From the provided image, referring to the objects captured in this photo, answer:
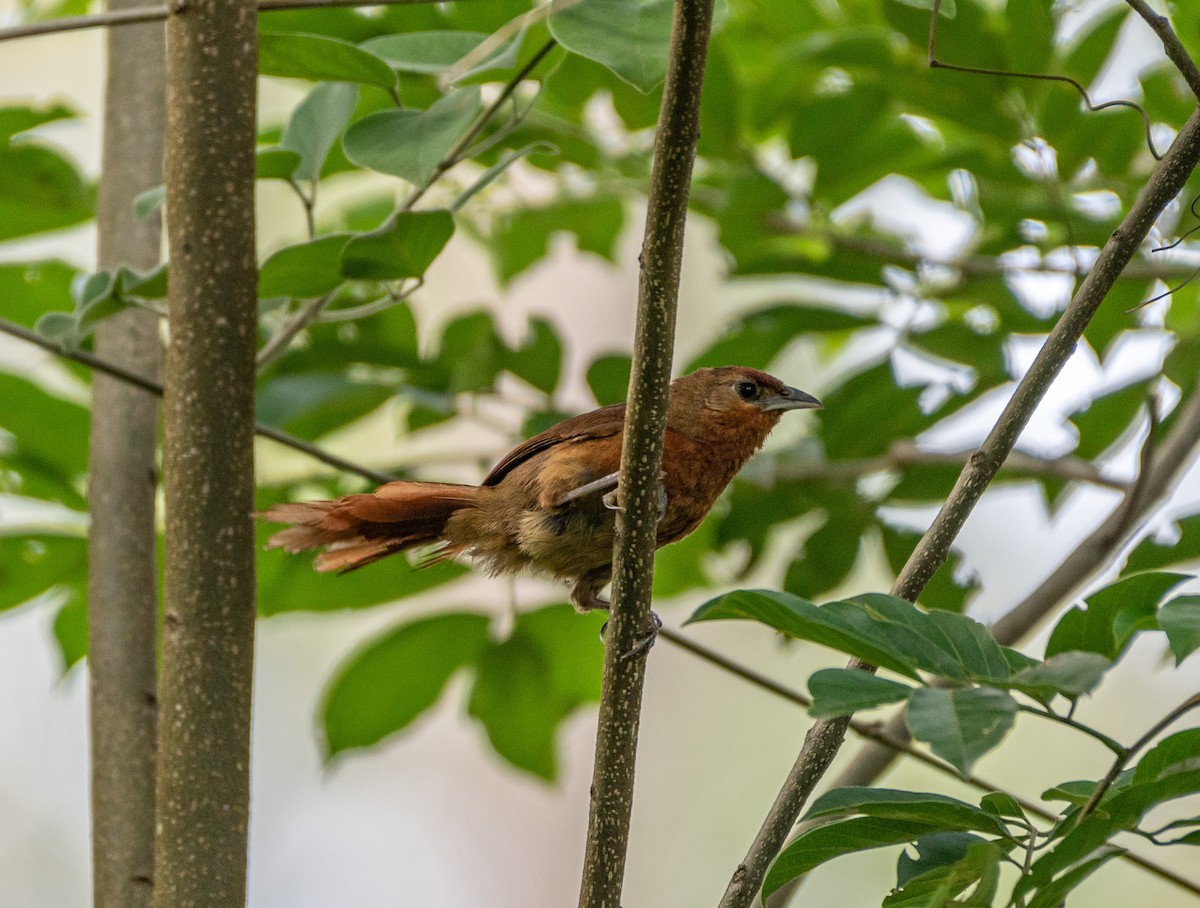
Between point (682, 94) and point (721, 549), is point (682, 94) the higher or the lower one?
the higher one

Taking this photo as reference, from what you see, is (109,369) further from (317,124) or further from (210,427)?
(317,124)

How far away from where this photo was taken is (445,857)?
826 cm

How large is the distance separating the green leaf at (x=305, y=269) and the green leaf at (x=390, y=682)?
48.7 inches

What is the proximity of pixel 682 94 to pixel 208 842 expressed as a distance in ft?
4.27

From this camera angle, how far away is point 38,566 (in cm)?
313

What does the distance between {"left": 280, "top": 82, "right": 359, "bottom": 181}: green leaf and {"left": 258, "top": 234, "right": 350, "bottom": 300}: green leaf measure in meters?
0.23

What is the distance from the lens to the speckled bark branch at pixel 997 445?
181 centimetres

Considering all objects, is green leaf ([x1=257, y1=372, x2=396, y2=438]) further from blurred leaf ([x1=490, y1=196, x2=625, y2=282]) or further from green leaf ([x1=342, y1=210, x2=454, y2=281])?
green leaf ([x1=342, y1=210, x2=454, y2=281])

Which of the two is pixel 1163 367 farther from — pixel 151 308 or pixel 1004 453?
pixel 151 308

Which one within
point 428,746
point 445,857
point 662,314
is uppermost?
point 662,314

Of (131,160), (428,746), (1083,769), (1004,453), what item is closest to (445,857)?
(428,746)

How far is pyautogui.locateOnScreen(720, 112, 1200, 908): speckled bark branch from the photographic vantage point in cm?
181

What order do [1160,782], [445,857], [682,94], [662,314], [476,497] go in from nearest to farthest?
[1160,782], [682,94], [662,314], [476,497], [445,857]

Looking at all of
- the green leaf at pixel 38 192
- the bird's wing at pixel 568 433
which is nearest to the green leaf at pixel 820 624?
the bird's wing at pixel 568 433
